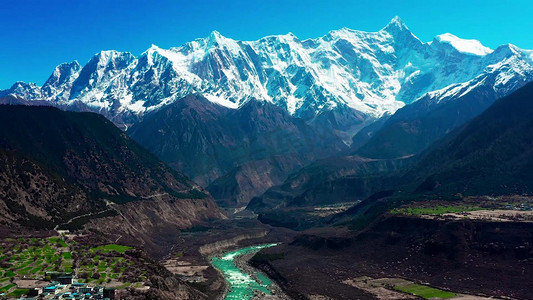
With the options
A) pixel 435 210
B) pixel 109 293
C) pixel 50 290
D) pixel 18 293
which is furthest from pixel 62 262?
pixel 435 210

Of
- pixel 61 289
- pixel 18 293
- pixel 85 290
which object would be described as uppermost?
pixel 18 293

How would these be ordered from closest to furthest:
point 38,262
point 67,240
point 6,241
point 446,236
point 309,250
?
point 38,262 → point 6,241 → point 67,240 → point 446,236 → point 309,250

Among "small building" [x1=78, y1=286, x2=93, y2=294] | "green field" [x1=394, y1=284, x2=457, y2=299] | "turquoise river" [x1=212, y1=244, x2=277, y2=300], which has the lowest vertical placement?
"green field" [x1=394, y1=284, x2=457, y2=299]

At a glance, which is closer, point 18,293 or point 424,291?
point 18,293

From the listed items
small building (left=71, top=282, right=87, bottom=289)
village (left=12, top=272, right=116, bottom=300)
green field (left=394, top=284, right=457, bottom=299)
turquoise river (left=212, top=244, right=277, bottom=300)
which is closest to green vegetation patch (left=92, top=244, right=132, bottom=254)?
village (left=12, top=272, right=116, bottom=300)

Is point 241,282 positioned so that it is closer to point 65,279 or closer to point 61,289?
point 65,279

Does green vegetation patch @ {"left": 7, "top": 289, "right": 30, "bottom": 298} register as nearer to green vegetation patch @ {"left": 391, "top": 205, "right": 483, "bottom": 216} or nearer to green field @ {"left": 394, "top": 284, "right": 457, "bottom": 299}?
green field @ {"left": 394, "top": 284, "right": 457, "bottom": 299}

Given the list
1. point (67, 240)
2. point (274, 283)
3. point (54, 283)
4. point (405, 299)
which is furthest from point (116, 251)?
point (405, 299)

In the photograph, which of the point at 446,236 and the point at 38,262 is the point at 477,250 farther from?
the point at 38,262

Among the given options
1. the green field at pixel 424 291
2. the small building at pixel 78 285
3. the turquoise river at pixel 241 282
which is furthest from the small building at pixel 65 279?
the green field at pixel 424 291
